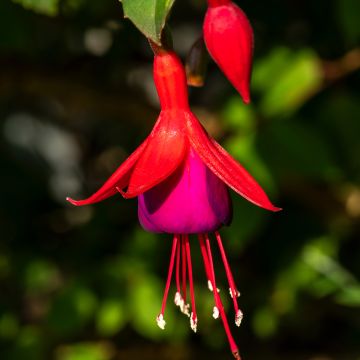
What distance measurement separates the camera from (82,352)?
6.57 ft

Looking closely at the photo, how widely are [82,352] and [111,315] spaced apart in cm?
22

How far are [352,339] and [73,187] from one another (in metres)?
0.83

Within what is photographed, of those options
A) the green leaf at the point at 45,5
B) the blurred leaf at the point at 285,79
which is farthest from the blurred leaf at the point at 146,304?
the green leaf at the point at 45,5

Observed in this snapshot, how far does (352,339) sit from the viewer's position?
210 cm

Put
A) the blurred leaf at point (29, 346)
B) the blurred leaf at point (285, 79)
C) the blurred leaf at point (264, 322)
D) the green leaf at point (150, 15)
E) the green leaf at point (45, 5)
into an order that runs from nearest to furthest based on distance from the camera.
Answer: the green leaf at point (150, 15)
the green leaf at point (45, 5)
the blurred leaf at point (285, 79)
the blurred leaf at point (29, 346)
the blurred leaf at point (264, 322)

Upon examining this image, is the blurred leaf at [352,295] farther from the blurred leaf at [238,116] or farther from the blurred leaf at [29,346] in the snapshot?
the blurred leaf at [29,346]

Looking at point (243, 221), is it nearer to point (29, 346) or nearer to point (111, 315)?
point (111, 315)

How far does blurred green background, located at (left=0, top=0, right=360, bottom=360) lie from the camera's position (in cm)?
158

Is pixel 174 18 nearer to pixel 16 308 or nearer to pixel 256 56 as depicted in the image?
pixel 256 56

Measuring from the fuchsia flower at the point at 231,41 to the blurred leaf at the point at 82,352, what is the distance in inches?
46.8

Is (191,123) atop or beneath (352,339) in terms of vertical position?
atop

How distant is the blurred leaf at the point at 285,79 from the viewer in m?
1.60

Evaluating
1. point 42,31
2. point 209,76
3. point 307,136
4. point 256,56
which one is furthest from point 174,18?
point 307,136

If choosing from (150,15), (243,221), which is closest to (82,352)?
(243,221)
